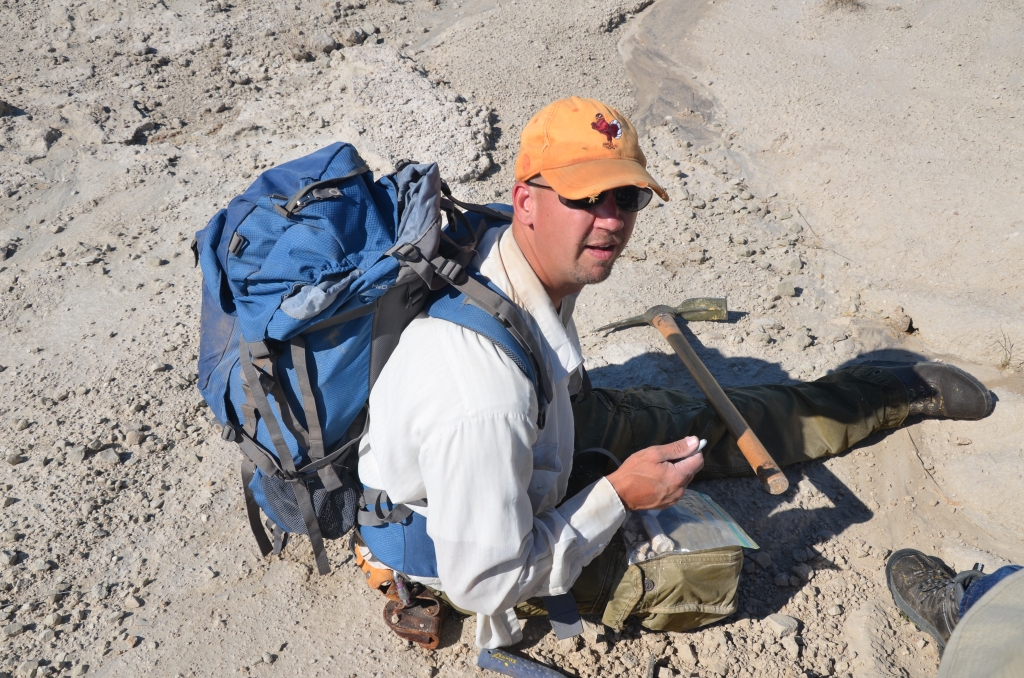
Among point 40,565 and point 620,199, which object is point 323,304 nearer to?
point 620,199

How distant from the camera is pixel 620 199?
2.06 m

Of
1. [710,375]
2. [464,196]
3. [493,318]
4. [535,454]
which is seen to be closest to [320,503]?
[535,454]

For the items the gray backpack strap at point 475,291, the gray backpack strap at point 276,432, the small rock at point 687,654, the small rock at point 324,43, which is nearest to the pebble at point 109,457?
the gray backpack strap at point 276,432

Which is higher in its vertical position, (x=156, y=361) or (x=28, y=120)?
(x=28, y=120)

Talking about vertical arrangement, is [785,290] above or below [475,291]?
below

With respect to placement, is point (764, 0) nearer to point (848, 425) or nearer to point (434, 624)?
point (848, 425)

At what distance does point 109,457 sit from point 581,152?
2.60 metres

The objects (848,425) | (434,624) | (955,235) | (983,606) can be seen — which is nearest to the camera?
(983,606)

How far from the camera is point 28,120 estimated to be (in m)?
5.38

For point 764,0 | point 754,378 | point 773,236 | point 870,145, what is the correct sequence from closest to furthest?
point 754,378 < point 773,236 < point 870,145 < point 764,0

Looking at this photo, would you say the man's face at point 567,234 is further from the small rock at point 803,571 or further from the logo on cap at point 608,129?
the small rock at point 803,571

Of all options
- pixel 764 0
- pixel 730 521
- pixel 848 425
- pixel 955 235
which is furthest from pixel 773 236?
pixel 764 0

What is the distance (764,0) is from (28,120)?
6.15 metres

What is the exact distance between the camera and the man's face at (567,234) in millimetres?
2045
